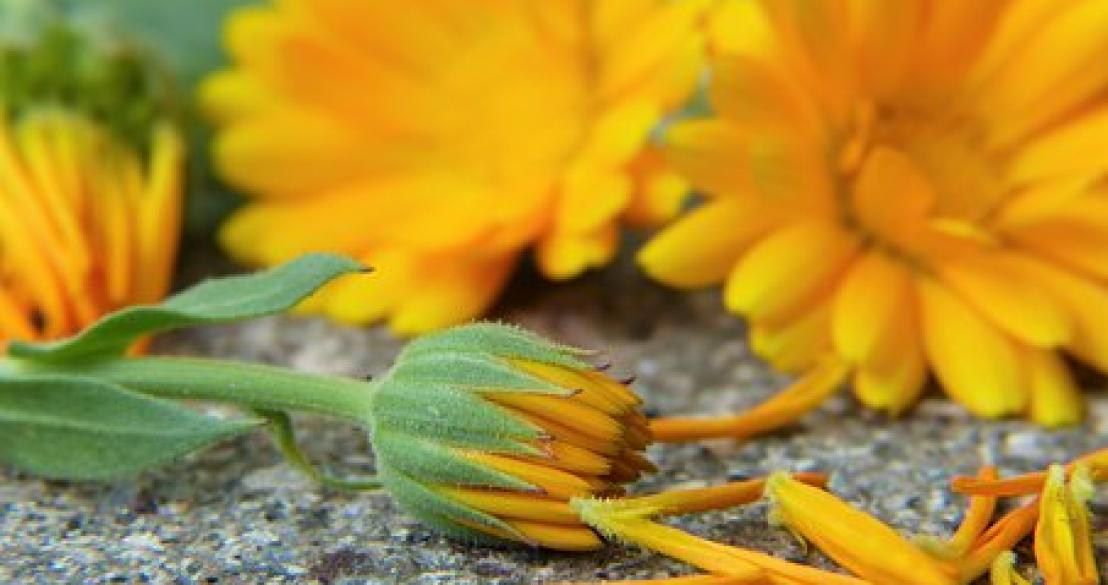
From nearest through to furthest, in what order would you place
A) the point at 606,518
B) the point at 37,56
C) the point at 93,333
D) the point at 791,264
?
the point at 606,518 < the point at 93,333 < the point at 791,264 < the point at 37,56

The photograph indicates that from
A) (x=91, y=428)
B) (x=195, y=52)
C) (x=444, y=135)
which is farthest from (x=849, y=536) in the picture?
(x=195, y=52)

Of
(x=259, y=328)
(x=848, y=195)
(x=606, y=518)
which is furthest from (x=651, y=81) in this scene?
(x=606, y=518)

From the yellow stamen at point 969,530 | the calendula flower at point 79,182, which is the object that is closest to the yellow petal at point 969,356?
the yellow stamen at point 969,530

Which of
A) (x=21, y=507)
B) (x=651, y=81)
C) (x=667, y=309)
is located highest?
(x=651, y=81)

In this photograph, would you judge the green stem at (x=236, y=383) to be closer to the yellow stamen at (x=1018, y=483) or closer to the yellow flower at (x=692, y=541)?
the yellow flower at (x=692, y=541)

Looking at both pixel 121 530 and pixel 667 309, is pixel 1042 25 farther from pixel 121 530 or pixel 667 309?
pixel 121 530
